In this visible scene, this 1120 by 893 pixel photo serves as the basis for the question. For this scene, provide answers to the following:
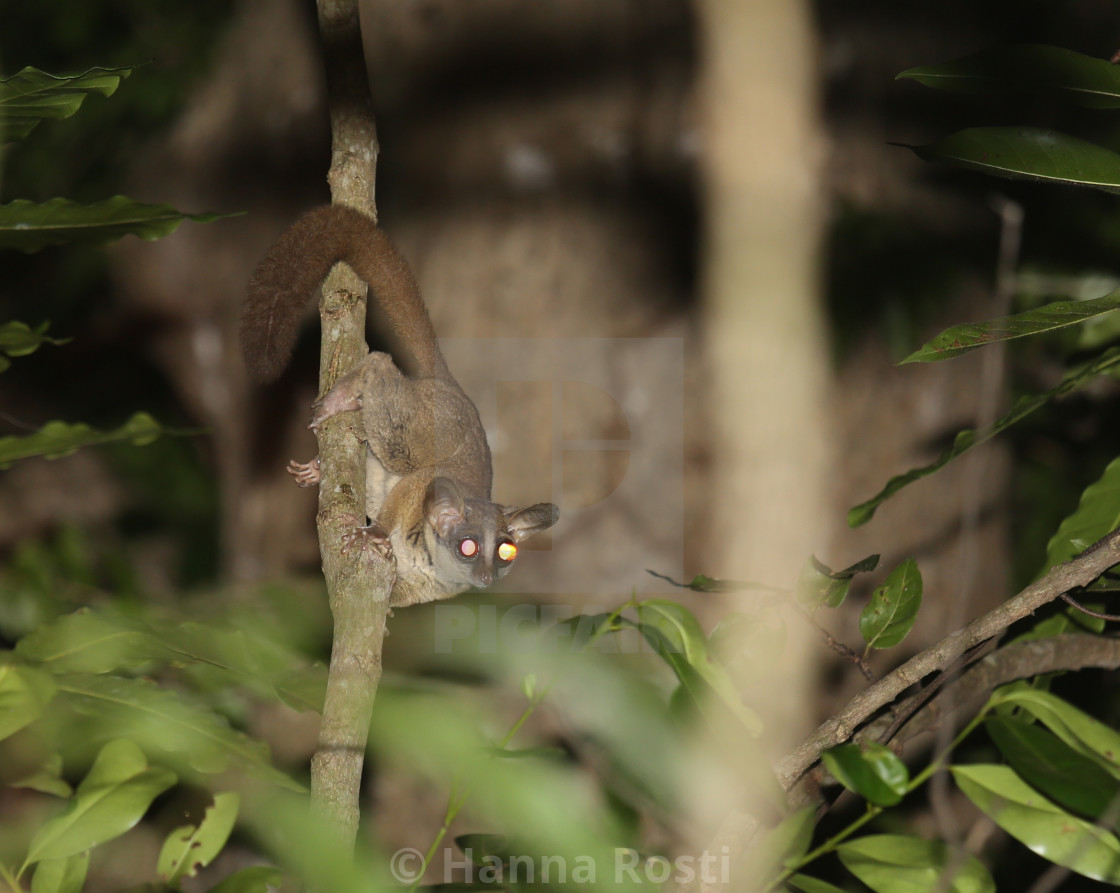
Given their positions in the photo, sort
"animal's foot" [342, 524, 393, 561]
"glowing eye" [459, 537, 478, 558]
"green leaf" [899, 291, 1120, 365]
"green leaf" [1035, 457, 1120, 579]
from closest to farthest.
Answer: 1. "green leaf" [899, 291, 1120, 365]
2. "green leaf" [1035, 457, 1120, 579]
3. "animal's foot" [342, 524, 393, 561]
4. "glowing eye" [459, 537, 478, 558]

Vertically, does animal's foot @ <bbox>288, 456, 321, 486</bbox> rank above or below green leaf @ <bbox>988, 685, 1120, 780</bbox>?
below

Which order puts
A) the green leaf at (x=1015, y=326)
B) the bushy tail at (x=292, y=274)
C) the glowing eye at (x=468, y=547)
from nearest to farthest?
the green leaf at (x=1015, y=326)
the bushy tail at (x=292, y=274)
the glowing eye at (x=468, y=547)

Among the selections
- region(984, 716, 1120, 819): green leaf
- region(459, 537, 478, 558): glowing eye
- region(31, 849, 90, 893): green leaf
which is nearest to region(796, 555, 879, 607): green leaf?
region(984, 716, 1120, 819): green leaf

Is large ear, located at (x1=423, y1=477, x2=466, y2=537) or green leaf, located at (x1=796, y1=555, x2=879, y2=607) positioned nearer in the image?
green leaf, located at (x1=796, y1=555, x2=879, y2=607)

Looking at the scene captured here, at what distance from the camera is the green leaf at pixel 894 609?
1.61 meters

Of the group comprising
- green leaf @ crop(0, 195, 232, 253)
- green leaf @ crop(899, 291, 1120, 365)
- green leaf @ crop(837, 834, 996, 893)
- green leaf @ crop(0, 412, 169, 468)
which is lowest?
green leaf @ crop(837, 834, 996, 893)

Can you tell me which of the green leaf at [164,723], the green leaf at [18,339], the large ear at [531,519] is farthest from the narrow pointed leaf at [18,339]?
the large ear at [531,519]

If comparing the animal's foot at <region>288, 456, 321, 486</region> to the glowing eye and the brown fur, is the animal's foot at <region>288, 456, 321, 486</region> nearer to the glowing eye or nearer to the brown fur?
the brown fur

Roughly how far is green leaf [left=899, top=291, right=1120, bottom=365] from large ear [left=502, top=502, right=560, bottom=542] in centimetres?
133

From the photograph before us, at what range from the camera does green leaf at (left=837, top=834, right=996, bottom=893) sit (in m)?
1.49

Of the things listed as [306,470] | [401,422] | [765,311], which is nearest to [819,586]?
[401,422]

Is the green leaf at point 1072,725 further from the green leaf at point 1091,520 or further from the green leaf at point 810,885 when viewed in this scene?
the green leaf at point 810,885

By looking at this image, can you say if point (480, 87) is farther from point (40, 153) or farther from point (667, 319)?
point (40, 153)

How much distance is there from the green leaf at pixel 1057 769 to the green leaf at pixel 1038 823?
0.04 meters
